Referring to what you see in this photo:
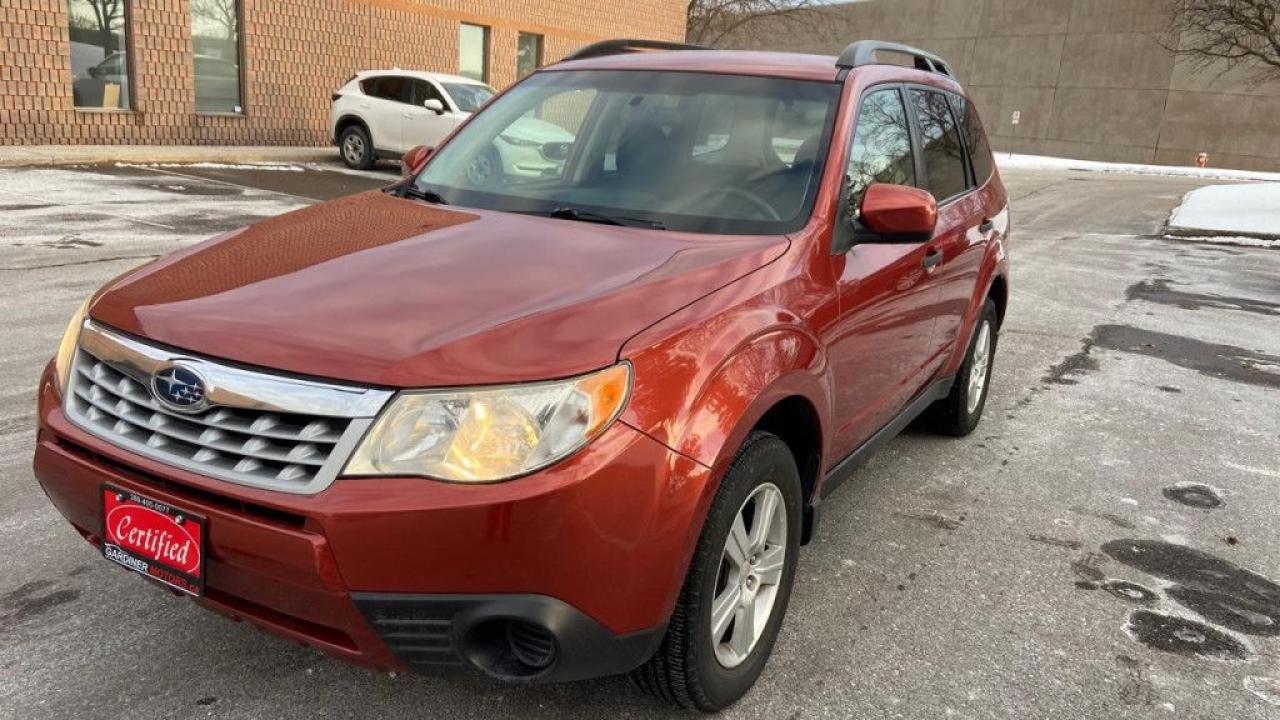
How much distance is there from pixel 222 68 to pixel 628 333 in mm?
18256

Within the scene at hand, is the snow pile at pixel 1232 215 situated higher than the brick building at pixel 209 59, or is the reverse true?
the brick building at pixel 209 59

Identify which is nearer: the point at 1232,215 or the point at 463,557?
the point at 463,557

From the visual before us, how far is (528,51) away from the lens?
25609mm

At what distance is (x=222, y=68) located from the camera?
707 inches

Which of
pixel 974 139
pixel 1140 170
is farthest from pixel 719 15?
pixel 974 139

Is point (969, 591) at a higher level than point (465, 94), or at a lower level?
lower

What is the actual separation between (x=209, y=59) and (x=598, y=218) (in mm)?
17156

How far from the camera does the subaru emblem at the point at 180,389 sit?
2.13 m

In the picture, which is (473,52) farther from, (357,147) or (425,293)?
(425,293)

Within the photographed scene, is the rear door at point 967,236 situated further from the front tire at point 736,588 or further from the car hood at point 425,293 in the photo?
the front tire at point 736,588

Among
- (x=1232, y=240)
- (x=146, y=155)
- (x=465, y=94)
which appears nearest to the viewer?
(x=1232, y=240)

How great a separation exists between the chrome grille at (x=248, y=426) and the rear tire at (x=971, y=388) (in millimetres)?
3336

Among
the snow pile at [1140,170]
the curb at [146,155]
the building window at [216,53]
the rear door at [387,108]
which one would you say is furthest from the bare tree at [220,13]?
the snow pile at [1140,170]

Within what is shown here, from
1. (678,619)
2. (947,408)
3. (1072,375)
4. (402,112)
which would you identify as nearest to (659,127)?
(678,619)
